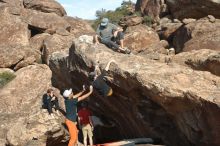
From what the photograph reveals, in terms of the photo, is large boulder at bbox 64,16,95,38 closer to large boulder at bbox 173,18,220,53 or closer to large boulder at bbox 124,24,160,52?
large boulder at bbox 124,24,160,52

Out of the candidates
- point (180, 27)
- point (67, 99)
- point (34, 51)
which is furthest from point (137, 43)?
point (67, 99)

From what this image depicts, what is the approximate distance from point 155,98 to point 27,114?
20.4ft

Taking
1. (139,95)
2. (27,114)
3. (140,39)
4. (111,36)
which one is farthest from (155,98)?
(140,39)

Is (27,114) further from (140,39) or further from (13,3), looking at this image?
(13,3)

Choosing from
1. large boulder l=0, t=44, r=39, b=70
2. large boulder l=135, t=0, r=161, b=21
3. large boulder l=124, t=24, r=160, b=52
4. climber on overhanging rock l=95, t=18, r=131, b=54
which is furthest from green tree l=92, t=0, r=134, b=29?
climber on overhanging rock l=95, t=18, r=131, b=54

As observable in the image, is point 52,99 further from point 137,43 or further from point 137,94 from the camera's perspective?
point 137,43

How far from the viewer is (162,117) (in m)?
16.8

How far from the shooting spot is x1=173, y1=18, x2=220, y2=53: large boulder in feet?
87.1

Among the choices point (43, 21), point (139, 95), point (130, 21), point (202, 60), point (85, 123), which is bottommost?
point (43, 21)

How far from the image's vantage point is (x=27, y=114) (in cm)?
1936

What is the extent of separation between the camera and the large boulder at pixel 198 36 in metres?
26.5

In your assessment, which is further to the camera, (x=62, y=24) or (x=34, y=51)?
(x=62, y=24)

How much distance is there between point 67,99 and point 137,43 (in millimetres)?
18487

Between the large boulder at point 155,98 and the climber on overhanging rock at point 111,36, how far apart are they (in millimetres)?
556
